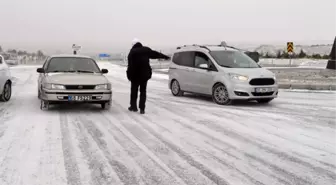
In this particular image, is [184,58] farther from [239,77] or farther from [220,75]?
[239,77]

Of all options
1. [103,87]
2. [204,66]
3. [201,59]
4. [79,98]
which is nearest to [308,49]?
[201,59]

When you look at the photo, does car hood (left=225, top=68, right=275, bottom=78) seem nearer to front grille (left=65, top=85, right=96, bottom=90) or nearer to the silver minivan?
the silver minivan

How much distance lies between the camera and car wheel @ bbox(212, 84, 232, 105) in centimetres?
1082

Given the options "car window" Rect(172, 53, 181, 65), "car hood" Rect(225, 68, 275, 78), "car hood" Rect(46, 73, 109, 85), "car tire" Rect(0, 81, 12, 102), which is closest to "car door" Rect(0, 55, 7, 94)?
"car tire" Rect(0, 81, 12, 102)

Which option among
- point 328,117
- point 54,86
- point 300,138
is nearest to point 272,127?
point 300,138

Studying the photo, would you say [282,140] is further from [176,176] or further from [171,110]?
[171,110]

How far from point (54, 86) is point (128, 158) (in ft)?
14.1

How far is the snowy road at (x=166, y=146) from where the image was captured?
448 cm

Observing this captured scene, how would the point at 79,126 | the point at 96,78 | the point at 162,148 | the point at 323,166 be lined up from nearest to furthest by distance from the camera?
1. the point at 323,166
2. the point at 162,148
3. the point at 79,126
4. the point at 96,78

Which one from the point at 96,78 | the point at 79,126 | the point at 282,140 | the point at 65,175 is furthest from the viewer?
the point at 96,78

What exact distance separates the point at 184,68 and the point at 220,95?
2.23 m

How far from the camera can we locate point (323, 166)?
16.4ft

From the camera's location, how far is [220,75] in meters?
11.1

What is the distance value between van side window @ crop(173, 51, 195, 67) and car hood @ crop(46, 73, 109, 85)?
403cm
